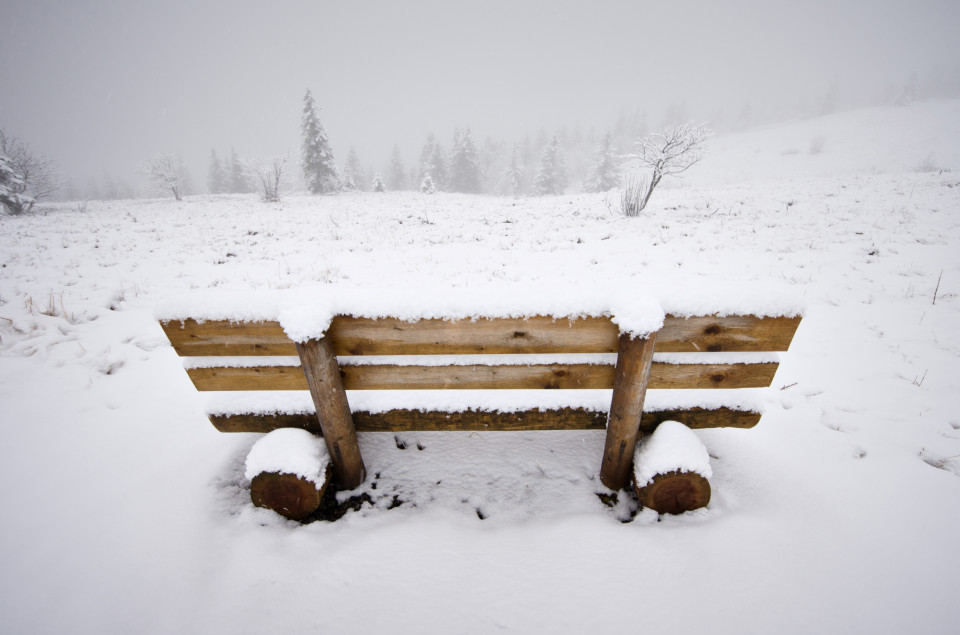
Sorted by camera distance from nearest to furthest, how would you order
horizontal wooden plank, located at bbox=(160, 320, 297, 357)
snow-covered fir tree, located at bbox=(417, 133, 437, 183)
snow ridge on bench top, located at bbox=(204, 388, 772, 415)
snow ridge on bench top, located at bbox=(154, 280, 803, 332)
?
1. snow ridge on bench top, located at bbox=(154, 280, 803, 332)
2. horizontal wooden plank, located at bbox=(160, 320, 297, 357)
3. snow ridge on bench top, located at bbox=(204, 388, 772, 415)
4. snow-covered fir tree, located at bbox=(417, 133, 437, 183)

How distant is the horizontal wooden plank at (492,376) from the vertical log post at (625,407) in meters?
0.21

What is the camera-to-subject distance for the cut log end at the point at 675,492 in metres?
2.31

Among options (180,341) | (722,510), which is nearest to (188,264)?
(180,341)

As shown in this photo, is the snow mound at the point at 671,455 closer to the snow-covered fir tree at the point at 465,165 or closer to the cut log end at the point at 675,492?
the cut log end at the point at 675,492

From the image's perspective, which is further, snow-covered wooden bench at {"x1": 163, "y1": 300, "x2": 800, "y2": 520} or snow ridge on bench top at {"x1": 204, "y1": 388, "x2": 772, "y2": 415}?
snow ridge on bench top at {"x1": 204, "y1": 388, "x2": 772, "y2": 415}

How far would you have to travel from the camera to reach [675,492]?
7.72 ft

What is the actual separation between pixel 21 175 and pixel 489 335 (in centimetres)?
2989

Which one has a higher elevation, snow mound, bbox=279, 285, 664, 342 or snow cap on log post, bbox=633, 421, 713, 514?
snow mound, bbox=279, 285, 664, 342

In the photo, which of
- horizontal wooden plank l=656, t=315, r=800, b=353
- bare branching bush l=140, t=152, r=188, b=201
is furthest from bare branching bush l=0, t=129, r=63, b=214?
horizontal wooden plank l=656, t=315, r=800, b=353

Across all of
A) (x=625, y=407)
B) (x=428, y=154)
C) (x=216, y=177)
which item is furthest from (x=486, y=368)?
(x=216, y=177)

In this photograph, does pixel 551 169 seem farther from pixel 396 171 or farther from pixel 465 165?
pixel 396 171

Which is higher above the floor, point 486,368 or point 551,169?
point 486,368

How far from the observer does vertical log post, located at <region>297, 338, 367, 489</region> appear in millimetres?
2124

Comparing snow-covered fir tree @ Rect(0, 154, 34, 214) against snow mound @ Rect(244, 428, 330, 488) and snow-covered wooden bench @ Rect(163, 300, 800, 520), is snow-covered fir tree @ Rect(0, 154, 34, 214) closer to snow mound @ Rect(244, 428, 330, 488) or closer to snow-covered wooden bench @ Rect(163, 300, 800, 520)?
snow-covered wooden bench @ Rect(163, 300, 800, 520)
